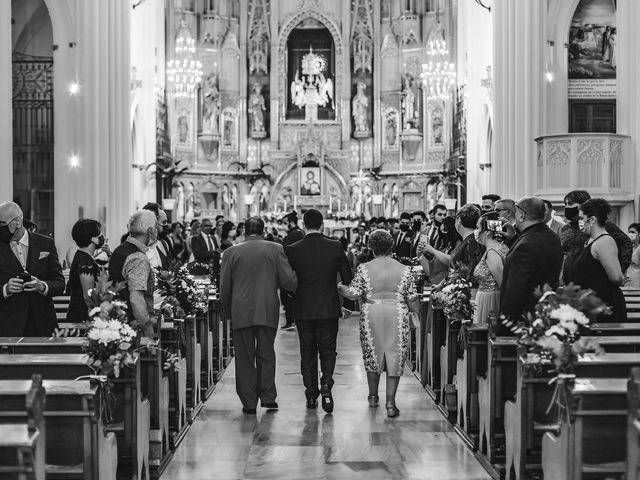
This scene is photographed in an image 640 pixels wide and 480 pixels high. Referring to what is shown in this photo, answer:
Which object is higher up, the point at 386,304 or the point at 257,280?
the point at 257,280

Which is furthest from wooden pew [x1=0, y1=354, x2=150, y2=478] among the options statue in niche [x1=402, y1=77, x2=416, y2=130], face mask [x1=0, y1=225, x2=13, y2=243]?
statue in niche [x1=402, y1=77, x2=416, y2=130]

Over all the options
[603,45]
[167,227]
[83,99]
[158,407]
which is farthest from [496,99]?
[158,407]

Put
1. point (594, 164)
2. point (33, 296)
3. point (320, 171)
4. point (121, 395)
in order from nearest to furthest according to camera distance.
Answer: point (121, 395) < point (33, 296) < point (594, 164) < point (320, 171)

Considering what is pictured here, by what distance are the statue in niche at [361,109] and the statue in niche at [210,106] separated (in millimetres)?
5279

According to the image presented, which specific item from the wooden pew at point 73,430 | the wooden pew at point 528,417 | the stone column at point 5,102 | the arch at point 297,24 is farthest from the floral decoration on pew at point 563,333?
the arch at point 297,24

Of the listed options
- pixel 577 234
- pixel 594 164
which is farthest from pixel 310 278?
pixel 594 164

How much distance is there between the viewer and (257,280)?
962 cm

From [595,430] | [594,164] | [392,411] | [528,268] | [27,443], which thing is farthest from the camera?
[594,164]

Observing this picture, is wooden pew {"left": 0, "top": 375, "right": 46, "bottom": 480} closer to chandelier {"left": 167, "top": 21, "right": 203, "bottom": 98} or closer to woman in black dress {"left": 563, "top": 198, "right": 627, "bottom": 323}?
woman in black dress {"left": 563, "top": 198, "right": 627, "bottom": 323}

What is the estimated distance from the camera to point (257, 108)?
37.8m

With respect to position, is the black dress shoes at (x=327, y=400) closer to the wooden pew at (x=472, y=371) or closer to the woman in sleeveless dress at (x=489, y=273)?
the wooden pew at (x=472, y=371)

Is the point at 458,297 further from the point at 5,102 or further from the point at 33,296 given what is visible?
the point at 5,102

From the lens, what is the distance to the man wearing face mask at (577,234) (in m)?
9.40

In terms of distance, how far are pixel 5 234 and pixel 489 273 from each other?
4163mm
